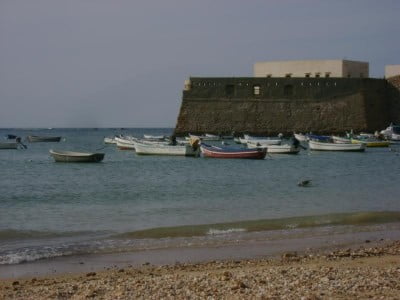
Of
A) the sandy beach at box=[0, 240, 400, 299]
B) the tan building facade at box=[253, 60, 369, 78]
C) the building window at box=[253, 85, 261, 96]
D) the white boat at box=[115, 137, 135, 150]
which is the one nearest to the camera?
the sandy beach at box=[0, 240, 400, 299]

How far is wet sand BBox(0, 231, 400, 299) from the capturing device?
22.0ft

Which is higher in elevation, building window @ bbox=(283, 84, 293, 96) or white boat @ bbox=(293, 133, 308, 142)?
building window @ bbox=(283, 84, 293, 96)

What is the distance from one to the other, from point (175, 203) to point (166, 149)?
1941 cm

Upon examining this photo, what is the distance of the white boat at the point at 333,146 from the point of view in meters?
38.6

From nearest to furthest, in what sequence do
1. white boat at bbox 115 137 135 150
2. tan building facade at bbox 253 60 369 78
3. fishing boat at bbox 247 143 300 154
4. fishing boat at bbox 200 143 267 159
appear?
fishing boat at bbox 200 143 267 159 < fishing boat at bbox 247 143 300 154 < white boat at bbox 115 137 135 150 < tan building facade at bbox 253 60 369 78

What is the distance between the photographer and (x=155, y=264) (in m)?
8.88

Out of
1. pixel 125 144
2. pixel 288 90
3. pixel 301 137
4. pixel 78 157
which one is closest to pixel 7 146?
pixel 125 144

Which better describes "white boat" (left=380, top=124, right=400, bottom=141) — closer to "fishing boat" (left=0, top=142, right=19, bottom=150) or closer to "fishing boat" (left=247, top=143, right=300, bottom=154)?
"fishing boat" (left=247, top=143, right=300, bottom=154)

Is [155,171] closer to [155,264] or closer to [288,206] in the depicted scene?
[288,206]

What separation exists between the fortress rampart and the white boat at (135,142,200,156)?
44.4 feet

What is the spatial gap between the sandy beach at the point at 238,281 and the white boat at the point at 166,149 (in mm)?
25871

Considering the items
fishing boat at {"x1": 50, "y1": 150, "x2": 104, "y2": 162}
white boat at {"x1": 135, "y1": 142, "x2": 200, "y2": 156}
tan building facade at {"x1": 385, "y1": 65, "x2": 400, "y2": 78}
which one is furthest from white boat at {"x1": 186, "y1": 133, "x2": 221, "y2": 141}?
fishing boat at {"x1": 50, "y1": 150, "x2": 104, "y2": 162}

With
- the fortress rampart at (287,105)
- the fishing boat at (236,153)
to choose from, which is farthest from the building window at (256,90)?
the fishing boat at (236,153)

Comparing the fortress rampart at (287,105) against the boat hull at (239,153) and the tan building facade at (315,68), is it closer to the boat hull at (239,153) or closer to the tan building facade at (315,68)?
the tan building facade at (315,68)
